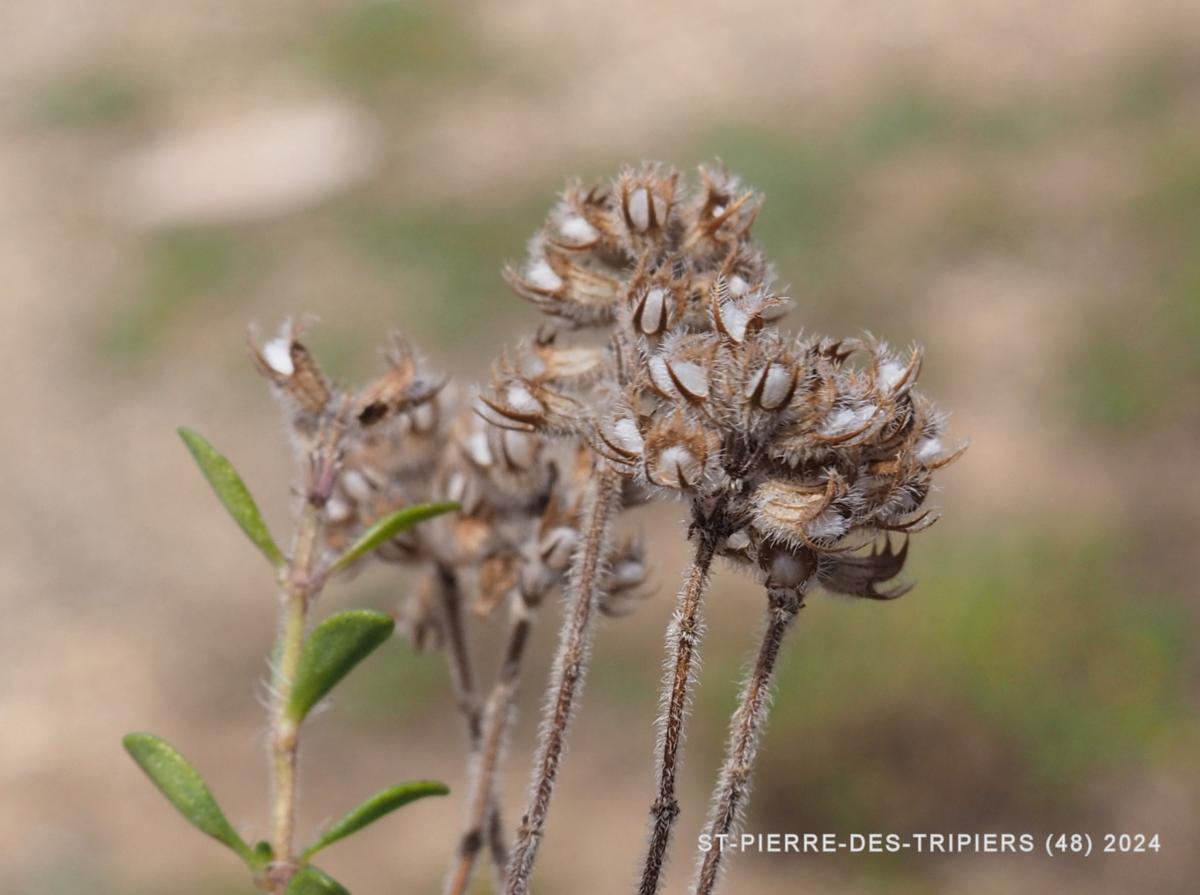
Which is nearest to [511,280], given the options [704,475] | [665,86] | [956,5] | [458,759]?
[704,475]

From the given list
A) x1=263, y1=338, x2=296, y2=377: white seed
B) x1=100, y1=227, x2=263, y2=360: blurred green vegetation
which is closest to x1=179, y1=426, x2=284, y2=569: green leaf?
x1=263, y1=338, x2=296, y2=377: white seed

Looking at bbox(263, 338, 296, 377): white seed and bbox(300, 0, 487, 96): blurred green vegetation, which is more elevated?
bbox(300, 0, 487, 96): blurred green vegetation

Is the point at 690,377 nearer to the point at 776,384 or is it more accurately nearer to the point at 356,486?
the point at 776,384

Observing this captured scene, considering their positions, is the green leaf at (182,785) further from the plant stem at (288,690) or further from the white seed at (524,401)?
the white seed at (524,401)

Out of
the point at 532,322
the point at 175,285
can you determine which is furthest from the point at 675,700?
the point at 175,285

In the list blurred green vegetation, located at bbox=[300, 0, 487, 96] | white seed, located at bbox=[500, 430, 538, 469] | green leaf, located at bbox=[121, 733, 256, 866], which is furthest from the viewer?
blurred green vegetation, located at bbox=[300, 0, 487, 96]

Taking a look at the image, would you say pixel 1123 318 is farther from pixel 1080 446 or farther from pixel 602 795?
pixel 602 795

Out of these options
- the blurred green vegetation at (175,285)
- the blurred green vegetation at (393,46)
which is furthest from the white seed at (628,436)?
the blurred green vegetation at (393,46)

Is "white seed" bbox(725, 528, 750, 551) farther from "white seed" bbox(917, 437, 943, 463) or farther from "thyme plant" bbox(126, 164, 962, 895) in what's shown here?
"white seed" bbox(917, 437, 943, 463)
